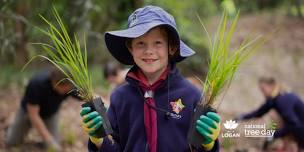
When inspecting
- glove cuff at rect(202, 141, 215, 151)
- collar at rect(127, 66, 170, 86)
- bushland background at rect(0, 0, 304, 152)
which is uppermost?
collar at rect(127, 66, 170, 86)

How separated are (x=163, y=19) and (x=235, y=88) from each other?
373 inches

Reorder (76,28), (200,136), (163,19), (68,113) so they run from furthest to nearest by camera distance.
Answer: (68,113), (76,28), (163,19), (200,136)

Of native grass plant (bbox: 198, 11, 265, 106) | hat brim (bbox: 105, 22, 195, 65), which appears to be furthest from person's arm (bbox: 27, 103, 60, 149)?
native grass plant (bbox: 198, 11, 265, 106)

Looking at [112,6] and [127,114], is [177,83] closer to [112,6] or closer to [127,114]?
[127,114]

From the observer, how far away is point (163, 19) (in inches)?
94.8

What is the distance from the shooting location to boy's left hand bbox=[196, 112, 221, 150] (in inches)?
87.0

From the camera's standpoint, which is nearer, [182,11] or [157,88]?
[157,88]

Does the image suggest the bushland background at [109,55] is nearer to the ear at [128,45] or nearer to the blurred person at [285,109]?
the blurred person at [285,109]

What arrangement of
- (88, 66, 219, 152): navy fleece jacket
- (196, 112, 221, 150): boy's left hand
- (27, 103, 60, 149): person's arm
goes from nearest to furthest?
(196, 112, 221, 150): boy's left hand → (88, 66, 219, 152): navy fleece jacket → (27, 103, 60, 149): person's arm

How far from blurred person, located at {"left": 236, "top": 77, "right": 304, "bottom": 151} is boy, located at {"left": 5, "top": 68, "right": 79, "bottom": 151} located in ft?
7.52

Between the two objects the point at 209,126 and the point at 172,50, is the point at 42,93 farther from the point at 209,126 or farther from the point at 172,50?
the point at 209,126

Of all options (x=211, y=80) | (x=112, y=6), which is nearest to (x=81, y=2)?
(x=112, y=6)

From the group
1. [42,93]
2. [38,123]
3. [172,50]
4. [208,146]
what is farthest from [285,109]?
[208,146]

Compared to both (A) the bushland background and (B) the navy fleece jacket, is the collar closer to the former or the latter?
(B) the navy fleece jacket
